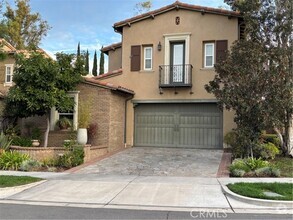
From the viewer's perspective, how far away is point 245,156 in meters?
14.1

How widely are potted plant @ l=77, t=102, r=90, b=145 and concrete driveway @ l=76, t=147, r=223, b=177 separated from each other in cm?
131

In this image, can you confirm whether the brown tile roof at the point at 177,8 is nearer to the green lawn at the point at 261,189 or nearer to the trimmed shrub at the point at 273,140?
the trimmed shrub at the point at 273,140

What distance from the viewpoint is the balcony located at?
18609 millimetres

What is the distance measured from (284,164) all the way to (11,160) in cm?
1027

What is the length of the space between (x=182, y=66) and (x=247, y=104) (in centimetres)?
594

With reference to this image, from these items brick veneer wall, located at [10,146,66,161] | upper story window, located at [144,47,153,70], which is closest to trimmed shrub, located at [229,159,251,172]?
brick veneer wall, located at [10,146,66,161]

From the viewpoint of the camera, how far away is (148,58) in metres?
19.7

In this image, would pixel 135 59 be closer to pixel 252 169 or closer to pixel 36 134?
pixel 36 134

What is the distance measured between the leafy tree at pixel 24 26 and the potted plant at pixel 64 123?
16.9 meters

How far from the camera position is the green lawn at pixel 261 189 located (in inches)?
334

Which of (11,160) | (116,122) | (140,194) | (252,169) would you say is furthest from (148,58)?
Result: (140,194)

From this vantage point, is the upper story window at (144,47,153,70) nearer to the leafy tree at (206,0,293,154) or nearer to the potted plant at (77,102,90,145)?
the potted plant at (77,102,90,145)

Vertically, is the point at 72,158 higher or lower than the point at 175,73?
lower

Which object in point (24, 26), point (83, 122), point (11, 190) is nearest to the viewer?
point (11, 190)
